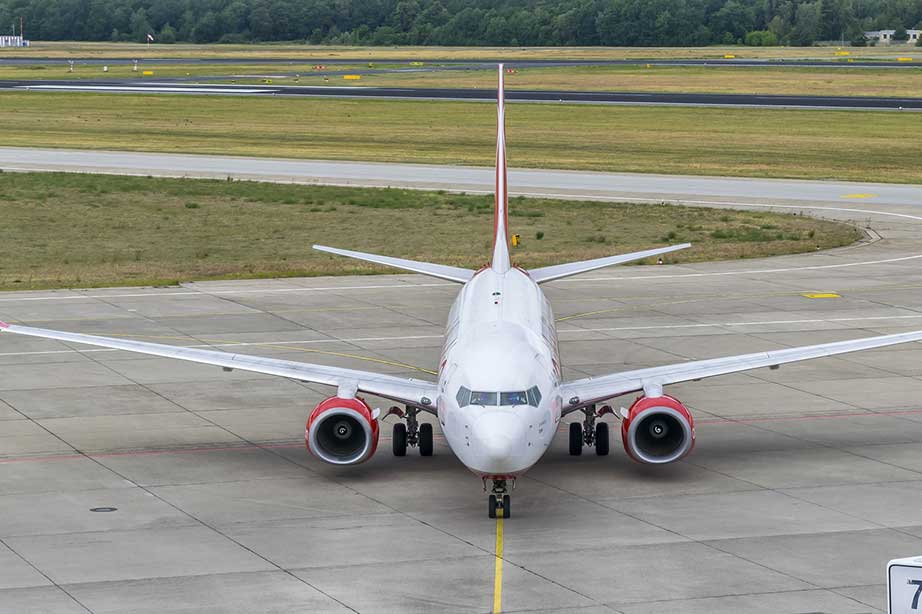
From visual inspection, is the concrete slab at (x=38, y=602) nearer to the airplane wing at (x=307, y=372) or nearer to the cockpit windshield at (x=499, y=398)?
the cockpit windshield at (x=499, y=398)

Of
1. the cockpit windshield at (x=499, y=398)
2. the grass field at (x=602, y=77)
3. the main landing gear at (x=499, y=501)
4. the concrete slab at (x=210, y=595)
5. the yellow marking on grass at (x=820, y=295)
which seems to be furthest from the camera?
the grass field at (x=602, y=77)

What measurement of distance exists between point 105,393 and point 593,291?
67.7 feet

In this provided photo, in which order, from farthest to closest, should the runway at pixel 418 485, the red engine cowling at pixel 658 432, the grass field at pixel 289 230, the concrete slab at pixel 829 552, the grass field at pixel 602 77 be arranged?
the grass field at pixel 602 77 < the grass field at pixel 289 230 < the red engine cowling at pixel 658 432 < the concrete slab at pixel 829 552 < the runway at pixel 418 485

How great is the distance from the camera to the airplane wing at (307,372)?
28.0 m

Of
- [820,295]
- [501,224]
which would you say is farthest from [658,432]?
[820,295]

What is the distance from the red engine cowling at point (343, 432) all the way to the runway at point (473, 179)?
50.1 meters

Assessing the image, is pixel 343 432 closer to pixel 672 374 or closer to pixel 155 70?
pixel 672 374

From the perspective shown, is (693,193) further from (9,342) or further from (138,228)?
(9,342)

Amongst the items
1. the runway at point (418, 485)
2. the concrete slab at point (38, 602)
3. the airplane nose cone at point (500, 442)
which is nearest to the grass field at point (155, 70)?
the runway at point (418, 485)

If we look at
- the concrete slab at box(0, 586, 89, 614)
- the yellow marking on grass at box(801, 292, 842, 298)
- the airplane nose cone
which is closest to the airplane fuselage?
the airplane nose cone

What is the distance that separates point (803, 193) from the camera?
255ft

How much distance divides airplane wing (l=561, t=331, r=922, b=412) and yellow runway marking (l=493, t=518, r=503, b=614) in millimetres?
3893

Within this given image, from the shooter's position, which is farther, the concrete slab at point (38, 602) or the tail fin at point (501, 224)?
the tail fin at point (501, 224)

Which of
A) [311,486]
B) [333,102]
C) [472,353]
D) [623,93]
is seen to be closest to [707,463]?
[472,353]
